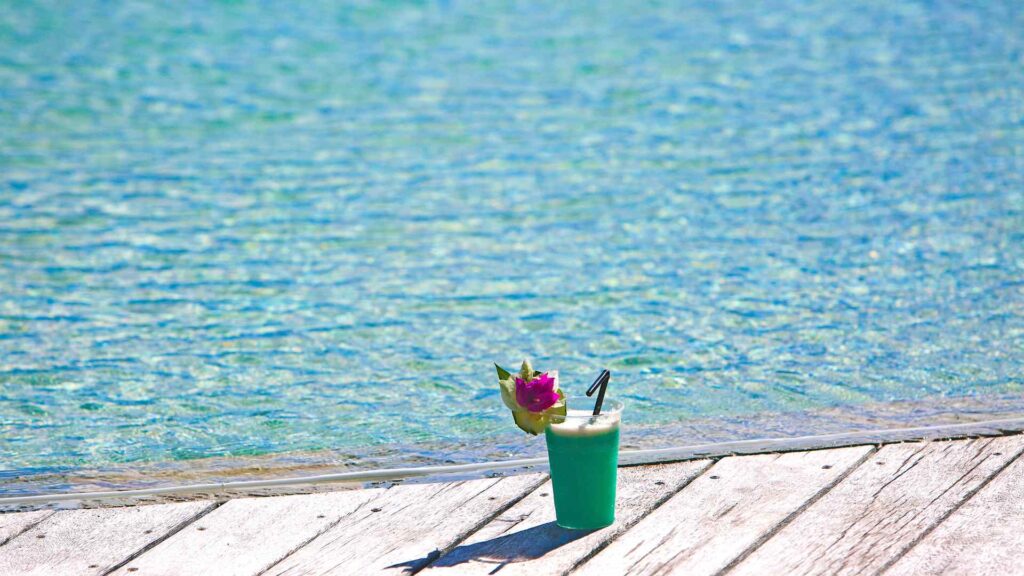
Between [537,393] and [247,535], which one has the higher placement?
[537,393]

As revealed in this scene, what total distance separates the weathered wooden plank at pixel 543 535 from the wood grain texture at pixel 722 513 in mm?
40

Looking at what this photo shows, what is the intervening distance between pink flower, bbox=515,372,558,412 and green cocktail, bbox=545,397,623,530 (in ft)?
0.15

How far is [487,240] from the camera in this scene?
721 cm

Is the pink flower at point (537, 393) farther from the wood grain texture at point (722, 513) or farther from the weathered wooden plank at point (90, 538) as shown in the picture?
the weathered wooden plank at point (90, 538)

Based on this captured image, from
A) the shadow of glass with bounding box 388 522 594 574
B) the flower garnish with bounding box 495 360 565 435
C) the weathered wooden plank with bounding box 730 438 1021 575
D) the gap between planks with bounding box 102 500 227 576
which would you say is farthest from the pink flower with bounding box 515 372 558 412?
the gap between planks with bounding box 102 500 227 576

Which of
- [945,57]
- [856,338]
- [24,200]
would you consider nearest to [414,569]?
[856,338]

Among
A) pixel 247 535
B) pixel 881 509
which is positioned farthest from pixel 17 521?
pixel 881 509

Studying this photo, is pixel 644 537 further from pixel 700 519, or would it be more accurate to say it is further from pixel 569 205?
pixel 569 205

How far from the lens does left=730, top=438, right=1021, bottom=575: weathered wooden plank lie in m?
2.82

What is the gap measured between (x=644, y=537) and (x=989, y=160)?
6.62m

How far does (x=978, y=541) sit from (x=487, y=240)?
462cm

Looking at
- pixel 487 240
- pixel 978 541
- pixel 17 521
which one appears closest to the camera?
pixel 978 541

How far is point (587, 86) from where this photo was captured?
12336 millimetres

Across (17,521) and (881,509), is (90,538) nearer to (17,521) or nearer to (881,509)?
(17,521)
